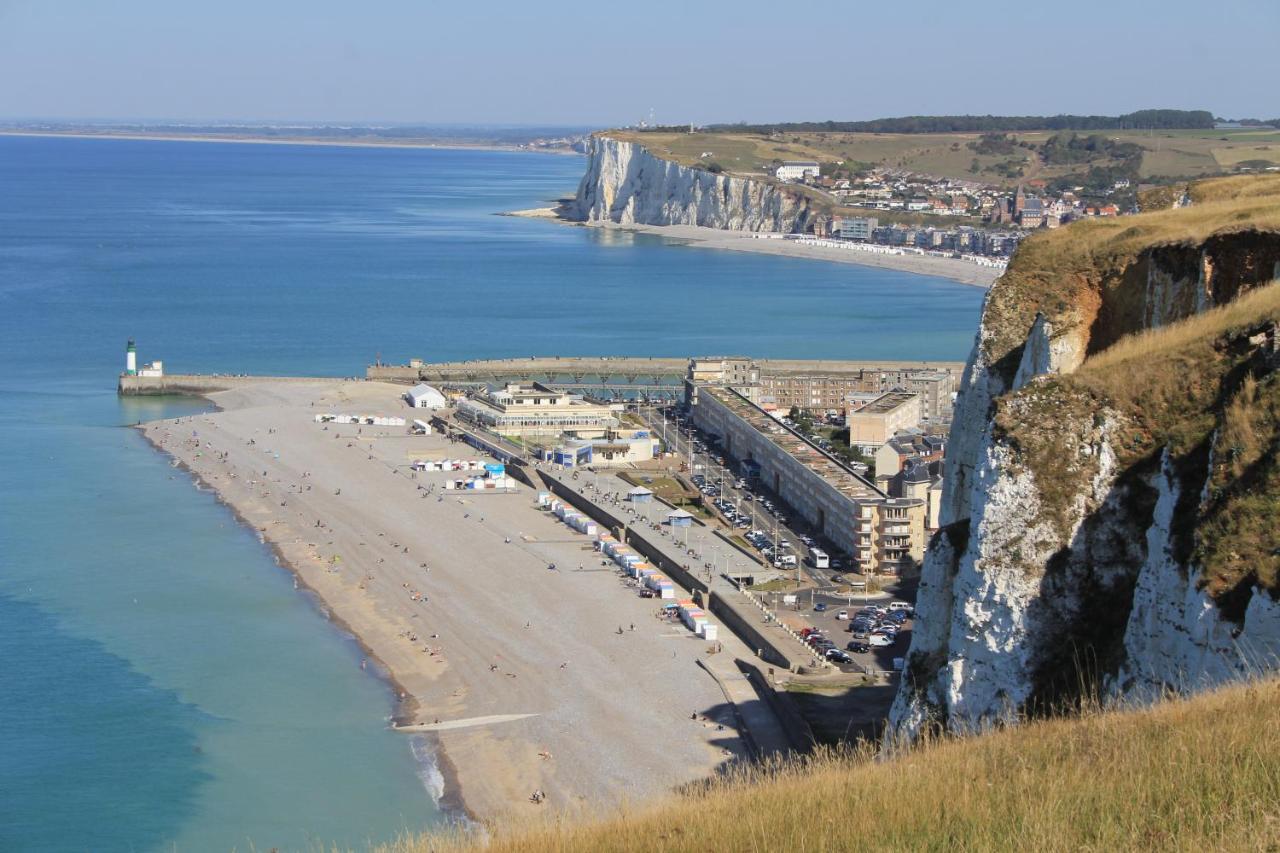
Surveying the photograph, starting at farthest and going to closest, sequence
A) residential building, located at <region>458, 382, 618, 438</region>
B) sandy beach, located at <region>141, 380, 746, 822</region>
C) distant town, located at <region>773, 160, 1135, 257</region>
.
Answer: distant town, located at <region>773, 160, 1135, 257</region> < residential building, located at <region>458, 382, 618, 438</region> < sandy beach, located at <region>141, 380, 746, 822</region>

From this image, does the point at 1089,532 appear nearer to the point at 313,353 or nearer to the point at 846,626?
the point at 846,626

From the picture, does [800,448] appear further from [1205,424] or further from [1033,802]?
[1033,802]

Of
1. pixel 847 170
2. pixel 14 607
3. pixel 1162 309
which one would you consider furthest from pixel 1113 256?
pixel 847 170

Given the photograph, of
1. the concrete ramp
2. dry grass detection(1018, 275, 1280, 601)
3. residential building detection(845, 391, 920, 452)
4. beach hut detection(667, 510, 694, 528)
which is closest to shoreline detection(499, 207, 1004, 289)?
residential building detection(845, 391, 920, 452)

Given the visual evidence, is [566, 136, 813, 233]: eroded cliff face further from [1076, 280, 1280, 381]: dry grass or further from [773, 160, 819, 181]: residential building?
[1076, 280, 1280, 381]: dry grass

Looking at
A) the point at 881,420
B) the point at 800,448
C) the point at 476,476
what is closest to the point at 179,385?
the point at 476,476

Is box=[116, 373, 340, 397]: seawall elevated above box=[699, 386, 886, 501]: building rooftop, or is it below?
below
